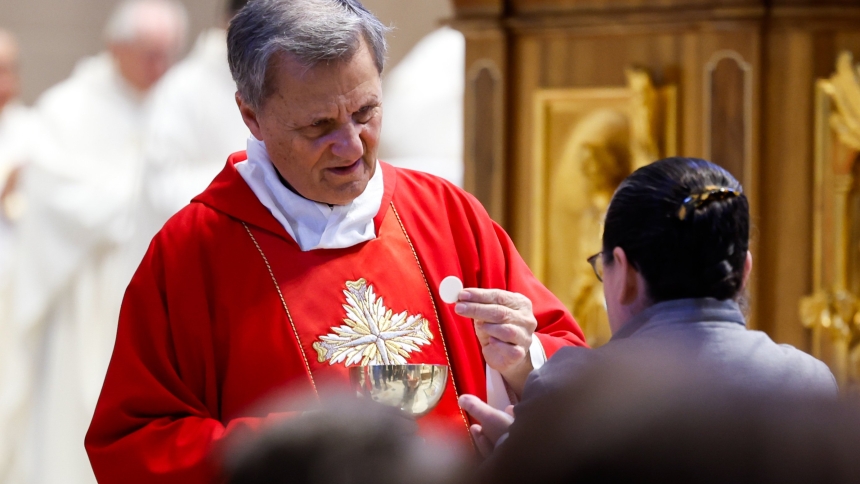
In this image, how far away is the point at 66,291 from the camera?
7.61 meters

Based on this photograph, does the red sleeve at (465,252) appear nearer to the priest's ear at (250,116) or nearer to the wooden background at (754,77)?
the priest's ear at (250,116)

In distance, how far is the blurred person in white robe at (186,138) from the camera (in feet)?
22.4

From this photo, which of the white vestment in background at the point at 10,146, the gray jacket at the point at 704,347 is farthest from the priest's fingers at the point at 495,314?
the white vestment in background at the point at 10,146

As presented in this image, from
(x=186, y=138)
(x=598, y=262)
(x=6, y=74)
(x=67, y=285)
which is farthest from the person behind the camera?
(x=6, y=74)

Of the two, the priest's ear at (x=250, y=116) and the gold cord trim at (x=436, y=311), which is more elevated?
the priest's ear at (x=250, y=116)

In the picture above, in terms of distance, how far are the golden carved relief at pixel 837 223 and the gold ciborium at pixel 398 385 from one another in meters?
2.67

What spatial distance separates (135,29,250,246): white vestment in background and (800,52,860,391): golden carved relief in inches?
123

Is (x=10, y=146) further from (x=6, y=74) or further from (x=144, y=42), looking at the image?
(x=144, y=42)

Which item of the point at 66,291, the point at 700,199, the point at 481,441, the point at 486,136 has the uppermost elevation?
the point at 700,199

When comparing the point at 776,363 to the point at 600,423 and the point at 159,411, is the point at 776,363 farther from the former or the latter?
the point at 159,411

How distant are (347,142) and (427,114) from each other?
4609 millimetres

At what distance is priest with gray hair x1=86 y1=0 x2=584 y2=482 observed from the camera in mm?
2717

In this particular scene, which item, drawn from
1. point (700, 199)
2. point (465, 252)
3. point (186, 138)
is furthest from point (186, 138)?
point (700, 199)

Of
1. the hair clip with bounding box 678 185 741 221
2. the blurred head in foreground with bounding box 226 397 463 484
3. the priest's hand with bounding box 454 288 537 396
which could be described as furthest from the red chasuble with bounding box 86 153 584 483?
the blurred head in foreground with bounding box 226 397 463 484
